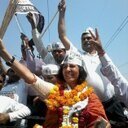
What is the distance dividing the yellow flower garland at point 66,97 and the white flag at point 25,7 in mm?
2631

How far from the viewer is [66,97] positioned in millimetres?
3721

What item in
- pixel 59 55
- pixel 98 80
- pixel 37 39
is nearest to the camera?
pixel 98 80

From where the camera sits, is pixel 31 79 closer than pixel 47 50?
Yes

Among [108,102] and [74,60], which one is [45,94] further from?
[108,102]

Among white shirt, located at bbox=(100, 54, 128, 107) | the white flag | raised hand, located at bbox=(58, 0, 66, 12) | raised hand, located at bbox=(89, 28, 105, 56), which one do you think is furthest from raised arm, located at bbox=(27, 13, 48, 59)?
white shirt, located at bbox=(100, 54, 128, 107)

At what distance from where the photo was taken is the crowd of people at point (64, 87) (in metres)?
3.67

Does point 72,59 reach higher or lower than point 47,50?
higher

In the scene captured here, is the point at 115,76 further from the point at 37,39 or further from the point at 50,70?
the point at 37,39

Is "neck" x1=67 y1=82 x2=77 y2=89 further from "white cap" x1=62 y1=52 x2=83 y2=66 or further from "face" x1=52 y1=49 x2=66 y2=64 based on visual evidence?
"face" x1=52 y1=49 x2=66 y2=64

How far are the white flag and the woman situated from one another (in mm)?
2286

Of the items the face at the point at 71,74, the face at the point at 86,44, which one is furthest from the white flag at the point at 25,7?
the face at the point at 71,74

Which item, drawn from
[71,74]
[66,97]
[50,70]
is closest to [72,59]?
[71,74]

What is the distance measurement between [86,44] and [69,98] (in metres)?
1.51

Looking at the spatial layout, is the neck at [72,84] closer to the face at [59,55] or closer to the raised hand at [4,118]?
the raised hand at [4,118]
